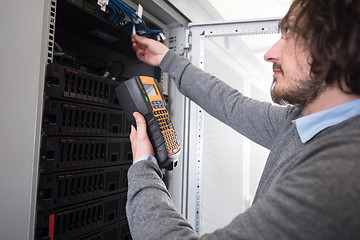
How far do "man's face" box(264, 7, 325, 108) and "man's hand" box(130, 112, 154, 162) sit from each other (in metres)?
0.37

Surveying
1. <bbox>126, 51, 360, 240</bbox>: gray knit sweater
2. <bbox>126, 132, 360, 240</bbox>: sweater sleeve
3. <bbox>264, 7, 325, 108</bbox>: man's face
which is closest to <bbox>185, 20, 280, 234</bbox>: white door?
<bbox>264, 7, 325, 108</bbox>: man's face

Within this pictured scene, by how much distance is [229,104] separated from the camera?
899 mm

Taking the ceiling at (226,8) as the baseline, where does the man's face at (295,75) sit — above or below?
below

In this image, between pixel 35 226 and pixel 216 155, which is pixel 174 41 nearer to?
pixel 216 155

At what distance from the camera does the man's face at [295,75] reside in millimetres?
551

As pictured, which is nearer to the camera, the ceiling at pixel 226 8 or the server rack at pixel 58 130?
the server rack at pixel 58 130

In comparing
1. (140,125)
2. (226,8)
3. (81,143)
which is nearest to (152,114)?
(140,125)

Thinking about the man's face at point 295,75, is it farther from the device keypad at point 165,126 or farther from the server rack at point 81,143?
the server rack at point 81,143

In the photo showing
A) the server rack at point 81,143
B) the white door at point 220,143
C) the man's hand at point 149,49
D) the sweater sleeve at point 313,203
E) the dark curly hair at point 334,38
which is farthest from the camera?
the white door at point 220,143

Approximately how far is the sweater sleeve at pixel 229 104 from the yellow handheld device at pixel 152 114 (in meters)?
0.18

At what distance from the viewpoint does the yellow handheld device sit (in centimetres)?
72

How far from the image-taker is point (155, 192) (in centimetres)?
54

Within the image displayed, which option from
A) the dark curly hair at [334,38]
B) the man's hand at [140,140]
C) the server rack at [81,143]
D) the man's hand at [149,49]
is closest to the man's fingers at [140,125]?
the man's hand at [140,140]

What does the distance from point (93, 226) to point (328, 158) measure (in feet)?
2.51
